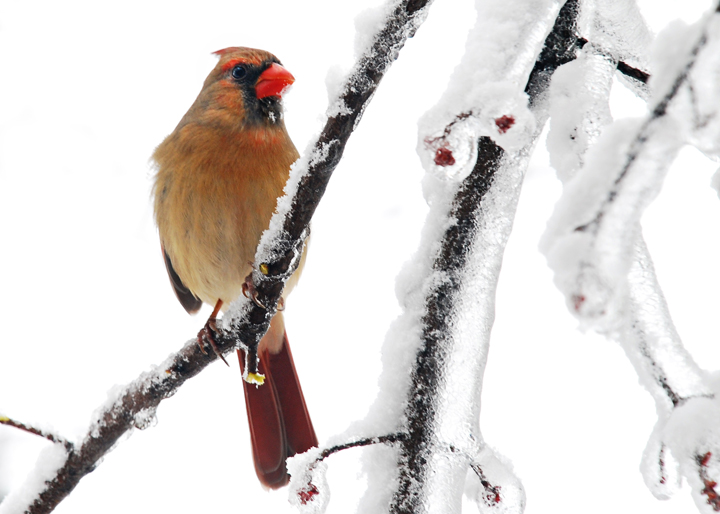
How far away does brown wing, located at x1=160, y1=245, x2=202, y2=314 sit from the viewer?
289 centimetres

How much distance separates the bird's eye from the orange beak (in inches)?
4.6

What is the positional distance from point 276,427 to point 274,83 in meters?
1.31

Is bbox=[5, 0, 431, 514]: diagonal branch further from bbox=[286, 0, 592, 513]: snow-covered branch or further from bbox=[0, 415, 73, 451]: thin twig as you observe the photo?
bbox=[286, 0, 592, 513]: snow-covered branch

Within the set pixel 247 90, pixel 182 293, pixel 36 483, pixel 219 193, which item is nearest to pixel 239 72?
pixel 247 90

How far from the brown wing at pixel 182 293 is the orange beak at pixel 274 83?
0.86 metres

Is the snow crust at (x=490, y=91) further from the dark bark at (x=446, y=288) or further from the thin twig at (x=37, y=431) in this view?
the thin twig at (x=37, y=431)

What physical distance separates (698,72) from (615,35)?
2.10ft

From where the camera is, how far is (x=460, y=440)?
43.9 inches

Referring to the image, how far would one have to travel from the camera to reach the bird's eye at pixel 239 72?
8.48 ft

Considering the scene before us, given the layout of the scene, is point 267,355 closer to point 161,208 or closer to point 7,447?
point 161,208

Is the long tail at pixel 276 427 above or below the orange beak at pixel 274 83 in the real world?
below

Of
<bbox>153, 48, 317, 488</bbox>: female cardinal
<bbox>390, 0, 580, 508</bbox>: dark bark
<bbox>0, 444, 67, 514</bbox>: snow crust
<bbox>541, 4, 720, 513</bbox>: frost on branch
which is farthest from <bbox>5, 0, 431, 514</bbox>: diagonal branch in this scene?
<bbox>153, 48, 317, 488</bbox>: female cardinal

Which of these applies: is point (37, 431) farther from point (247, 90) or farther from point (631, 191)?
point (631, 191)

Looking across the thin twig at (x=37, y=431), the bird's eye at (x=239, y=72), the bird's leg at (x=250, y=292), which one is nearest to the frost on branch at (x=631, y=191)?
the bird's leg at (x=250, y=292)
